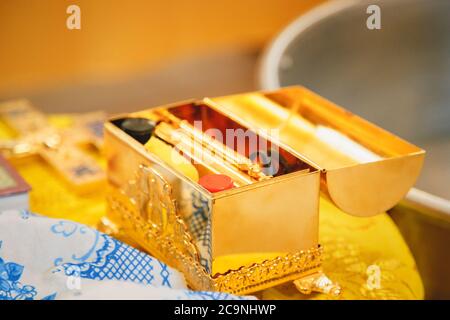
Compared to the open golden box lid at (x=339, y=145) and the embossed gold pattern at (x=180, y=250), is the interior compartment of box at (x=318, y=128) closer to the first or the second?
the open golden box lid at (x=339, y=145)

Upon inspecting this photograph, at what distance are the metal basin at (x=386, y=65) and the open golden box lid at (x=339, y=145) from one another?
1.31 ft

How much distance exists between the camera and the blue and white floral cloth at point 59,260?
0.70m

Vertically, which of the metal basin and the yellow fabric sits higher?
the metal basin

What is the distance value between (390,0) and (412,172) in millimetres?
826

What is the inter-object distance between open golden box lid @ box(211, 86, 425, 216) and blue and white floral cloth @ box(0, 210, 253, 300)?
18 cm

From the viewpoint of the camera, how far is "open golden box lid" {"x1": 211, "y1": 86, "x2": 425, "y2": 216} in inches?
30.1

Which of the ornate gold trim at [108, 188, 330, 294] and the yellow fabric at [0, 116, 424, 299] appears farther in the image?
the yellow fabric at [0, 116, 424, 299]

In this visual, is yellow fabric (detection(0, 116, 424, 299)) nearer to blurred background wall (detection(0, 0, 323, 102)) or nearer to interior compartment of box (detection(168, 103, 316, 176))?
interior compartment of box (detection(168, 103, 316, 176))

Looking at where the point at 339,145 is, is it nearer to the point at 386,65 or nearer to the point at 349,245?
the point at 349,245

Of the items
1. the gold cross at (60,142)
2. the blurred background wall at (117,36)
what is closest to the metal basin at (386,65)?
the gold cross at (60,142)

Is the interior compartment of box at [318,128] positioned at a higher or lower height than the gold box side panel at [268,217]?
higher

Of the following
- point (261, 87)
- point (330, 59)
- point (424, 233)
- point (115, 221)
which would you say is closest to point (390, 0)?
point (330, 59)

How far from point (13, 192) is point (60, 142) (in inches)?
9.2

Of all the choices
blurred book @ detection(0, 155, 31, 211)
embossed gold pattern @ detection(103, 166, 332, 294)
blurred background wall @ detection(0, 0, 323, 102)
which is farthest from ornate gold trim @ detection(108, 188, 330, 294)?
blurred background wall @ detection(0, 0, 323, 102)
